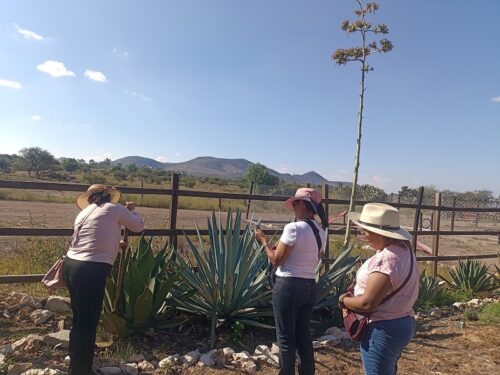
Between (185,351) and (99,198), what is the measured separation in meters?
1.83

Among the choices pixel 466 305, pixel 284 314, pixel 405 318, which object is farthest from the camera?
pixel 466 305

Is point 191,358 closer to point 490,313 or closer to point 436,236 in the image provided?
point 490,313

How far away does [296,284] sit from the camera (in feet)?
11.3

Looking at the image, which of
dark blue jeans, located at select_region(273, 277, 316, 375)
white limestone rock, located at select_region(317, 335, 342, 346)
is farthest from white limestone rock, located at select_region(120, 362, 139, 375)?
white limestone rock, located at select_region(317, 335, 342, 346)

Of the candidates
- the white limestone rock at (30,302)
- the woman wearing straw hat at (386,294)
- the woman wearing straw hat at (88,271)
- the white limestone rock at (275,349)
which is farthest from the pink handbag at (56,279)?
the woman wearing straw hat at (386,294)

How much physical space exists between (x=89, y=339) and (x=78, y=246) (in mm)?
736

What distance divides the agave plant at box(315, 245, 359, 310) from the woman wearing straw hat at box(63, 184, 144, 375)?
260cm

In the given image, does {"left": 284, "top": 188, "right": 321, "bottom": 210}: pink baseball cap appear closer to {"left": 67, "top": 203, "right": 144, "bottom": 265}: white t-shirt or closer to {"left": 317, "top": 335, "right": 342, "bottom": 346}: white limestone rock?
{"left": 67, "top": 203, "right": 144, "bottom": 265}: white t-shirt

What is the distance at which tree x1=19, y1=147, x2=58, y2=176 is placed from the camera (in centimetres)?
6771

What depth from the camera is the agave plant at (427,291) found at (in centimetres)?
693

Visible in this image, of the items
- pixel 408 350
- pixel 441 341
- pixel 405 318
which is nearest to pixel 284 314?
pixel 405 318

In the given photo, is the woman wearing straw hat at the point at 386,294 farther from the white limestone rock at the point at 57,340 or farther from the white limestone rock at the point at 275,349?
the white limestone rock at the point at 57,340

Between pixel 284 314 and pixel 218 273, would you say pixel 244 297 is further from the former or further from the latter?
pixel 284 314

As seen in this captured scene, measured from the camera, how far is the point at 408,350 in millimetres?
4867
